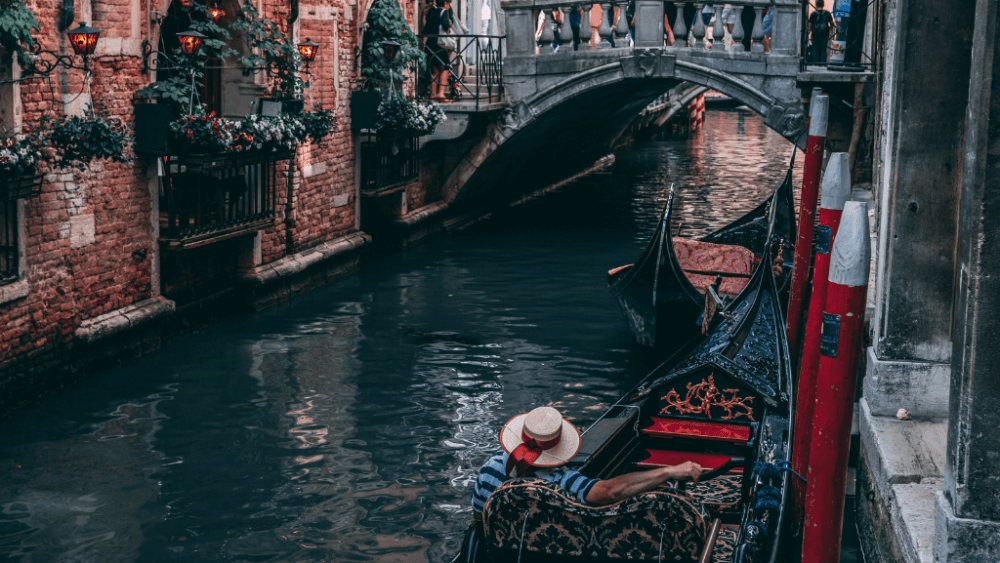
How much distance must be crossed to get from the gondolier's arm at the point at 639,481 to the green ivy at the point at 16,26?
322cm

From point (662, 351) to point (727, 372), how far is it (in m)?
2.10

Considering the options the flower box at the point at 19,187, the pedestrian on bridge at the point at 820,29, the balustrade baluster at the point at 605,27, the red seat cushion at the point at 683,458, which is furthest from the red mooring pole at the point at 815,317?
the balustrade baluster at the point at 605,27

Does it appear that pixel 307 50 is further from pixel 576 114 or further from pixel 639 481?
pixel 639 481

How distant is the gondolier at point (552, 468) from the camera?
2.65 metres

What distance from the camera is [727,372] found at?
12.9ft

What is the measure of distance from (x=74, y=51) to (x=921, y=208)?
3.71 meters

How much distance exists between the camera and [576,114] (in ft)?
34.2

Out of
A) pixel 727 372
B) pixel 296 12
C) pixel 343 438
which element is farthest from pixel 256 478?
pixel 296 12

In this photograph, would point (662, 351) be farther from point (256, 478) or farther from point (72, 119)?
point (72, 119)

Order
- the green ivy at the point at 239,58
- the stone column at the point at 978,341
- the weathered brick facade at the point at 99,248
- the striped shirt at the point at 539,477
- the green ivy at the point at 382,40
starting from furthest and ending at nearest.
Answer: the green ivy at the point at 382,40 < the green ivy at the point at 239,58 < the weathered brick facade at the point at 99,248 < the striped shirt at the point at 539,477 < the stone column at the point at 978,341

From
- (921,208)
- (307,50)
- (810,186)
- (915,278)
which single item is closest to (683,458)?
(915,278)

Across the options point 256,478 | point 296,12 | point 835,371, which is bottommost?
point 256,478

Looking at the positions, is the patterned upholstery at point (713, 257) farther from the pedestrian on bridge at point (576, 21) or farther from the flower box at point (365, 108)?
the pedestrian on bridge at point (576, 21)

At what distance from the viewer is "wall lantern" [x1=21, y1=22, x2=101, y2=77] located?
4.79m
